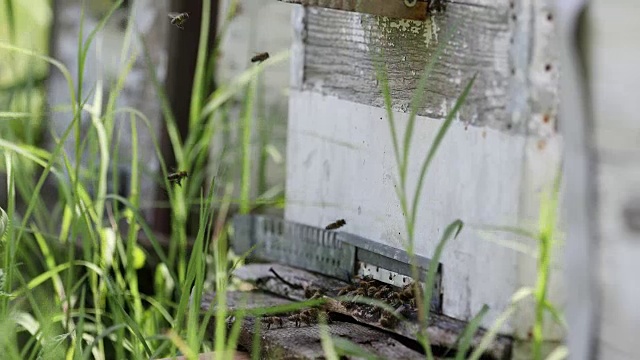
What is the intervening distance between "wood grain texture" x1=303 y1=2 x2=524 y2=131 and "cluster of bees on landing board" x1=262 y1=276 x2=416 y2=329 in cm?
32

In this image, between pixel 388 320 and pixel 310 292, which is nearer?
pixel 388 320

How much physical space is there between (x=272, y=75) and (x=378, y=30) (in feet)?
5.65

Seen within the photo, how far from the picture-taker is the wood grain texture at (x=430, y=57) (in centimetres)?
179

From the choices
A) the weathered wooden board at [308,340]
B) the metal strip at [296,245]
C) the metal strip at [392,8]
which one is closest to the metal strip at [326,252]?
the metal strip at [296,245]

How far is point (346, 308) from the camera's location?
2.01 meters

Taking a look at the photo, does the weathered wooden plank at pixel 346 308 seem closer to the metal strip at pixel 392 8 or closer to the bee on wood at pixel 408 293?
the bee on wood at pixel 408 293

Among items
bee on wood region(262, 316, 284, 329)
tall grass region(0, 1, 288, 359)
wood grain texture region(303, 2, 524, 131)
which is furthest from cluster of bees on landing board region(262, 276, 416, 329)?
wood grain texture region(303, 2, 524, 131)

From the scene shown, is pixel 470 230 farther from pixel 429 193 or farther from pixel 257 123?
pixel 257 123

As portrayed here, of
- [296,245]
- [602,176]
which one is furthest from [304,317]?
[602,176]

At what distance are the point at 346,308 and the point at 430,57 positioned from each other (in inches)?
18.4

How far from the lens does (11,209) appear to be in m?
2.05

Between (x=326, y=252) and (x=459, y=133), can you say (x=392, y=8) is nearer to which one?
(x=459, y=133)

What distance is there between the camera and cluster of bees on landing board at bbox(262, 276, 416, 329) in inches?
75.5

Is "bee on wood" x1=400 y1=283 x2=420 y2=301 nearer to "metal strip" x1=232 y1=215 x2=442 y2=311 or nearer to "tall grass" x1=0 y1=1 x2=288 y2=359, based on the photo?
"metal strip" x1=232 y1=215 x2=442 y2=311
